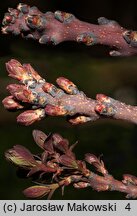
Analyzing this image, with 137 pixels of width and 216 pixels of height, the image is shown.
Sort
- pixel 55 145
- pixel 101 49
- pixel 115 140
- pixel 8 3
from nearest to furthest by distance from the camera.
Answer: pixel 55 145 < pixel 115 140 < pixel 8 3 < pixel 101 49

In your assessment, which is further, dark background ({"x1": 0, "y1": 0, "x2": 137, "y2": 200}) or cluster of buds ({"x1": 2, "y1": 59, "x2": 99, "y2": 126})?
dark background ({"x1": 0, "y1": 0, "x2": 137, "y2": 200})

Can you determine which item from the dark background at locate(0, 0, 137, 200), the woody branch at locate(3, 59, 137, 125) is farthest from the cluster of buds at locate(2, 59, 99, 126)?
the dark background at locate(0, 0, 137, 200)

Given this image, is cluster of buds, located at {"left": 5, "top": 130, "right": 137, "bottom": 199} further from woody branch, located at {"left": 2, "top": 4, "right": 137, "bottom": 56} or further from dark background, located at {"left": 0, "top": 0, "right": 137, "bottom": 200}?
dark background, located at {"left": 0, "top": 0, "right": 137, "bottom": 200}

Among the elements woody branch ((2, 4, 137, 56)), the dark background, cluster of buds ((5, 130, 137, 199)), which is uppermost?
the dark background

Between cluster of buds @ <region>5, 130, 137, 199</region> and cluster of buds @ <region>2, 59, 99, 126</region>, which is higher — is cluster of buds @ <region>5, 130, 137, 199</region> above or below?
below

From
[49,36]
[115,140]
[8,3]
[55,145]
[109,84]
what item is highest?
[8,3]

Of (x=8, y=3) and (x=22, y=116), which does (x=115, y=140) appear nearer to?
(x=8, y=3)

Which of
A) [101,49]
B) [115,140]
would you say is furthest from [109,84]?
[115,140]

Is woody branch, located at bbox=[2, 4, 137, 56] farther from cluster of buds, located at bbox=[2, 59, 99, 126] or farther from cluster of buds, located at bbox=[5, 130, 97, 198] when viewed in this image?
cluster of buds, located at bbox=[5, 130, 97, 198]
